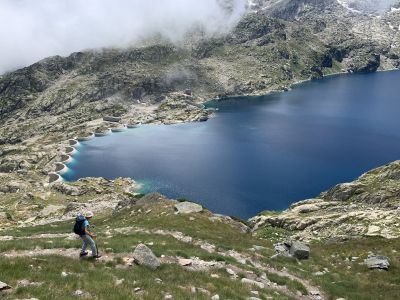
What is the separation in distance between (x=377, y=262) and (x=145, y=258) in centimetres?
2155

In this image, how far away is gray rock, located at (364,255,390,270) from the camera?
3934cm

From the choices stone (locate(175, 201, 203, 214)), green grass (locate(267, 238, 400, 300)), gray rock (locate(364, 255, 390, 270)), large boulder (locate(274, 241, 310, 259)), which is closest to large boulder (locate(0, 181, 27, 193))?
stone (locate(175, 201, 203, 214))

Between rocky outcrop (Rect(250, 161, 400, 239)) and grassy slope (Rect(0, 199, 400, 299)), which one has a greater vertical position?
grassy slope (Rect(0, 199, 400, 299))

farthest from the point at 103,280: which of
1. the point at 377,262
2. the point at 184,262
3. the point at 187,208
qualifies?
the point at 187,208

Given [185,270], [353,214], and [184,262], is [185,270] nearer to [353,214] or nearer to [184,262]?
[184,262]

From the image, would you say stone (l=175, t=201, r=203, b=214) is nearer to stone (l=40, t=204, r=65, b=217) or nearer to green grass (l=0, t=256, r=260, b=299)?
green grass (l=0, t=256, r=260, b=299)

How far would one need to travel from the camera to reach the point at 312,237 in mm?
60625

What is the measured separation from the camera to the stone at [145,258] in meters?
28.9

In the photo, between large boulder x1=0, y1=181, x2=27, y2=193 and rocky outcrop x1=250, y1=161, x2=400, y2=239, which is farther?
large boulder x1=0, y1=181, x2=27, y2=193

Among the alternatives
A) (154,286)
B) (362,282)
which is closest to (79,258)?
(154,286)

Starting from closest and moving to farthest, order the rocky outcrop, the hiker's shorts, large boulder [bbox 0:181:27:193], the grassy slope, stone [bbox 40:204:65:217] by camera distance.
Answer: the grassy slope → the hiker's shorts → the rocky outcrop → stone [bbox 40:204:65:217] → large boulder [bbox 0:181:27:193]

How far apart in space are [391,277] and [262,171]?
526 ft

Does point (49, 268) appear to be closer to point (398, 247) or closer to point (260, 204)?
point (398, 247)

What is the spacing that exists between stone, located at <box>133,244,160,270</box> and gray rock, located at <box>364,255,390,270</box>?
66.7 ft
